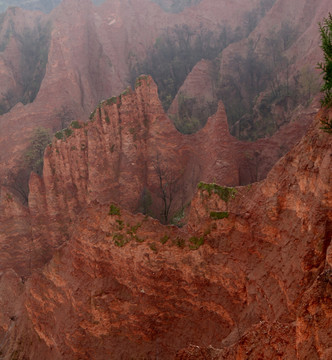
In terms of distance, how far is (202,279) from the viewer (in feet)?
36.1

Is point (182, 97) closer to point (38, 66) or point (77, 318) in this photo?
point (38, 66)

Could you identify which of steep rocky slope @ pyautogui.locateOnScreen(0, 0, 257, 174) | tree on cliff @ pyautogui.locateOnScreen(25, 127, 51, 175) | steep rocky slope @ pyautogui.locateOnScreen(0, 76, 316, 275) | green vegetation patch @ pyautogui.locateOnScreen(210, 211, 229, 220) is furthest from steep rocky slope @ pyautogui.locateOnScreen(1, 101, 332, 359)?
steep rocky slope @ pyautogui.locateOnScreen(0, 0, 257, 174)

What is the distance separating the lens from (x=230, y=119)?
4275 cm

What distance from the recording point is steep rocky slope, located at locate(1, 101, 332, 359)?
23.2ft

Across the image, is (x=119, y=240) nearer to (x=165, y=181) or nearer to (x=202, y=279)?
(x=202, y=279)

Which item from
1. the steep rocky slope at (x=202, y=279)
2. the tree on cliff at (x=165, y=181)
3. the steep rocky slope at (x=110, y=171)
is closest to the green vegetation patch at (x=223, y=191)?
the steep rocky slope at (x=202, y=279)

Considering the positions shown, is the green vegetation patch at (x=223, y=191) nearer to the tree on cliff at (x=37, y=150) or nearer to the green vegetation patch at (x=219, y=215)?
the green vegetation patch at (x=219, y=215)

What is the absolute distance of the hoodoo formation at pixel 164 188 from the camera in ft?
27.6

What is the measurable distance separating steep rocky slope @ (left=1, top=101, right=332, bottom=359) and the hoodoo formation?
5 cm

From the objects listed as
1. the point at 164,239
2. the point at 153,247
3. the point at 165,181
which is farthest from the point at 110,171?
the point at 164,239

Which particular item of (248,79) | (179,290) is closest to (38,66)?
(248,79)

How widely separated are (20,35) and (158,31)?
2682 centimetres

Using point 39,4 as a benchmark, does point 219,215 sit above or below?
below

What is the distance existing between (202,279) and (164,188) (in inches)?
629
